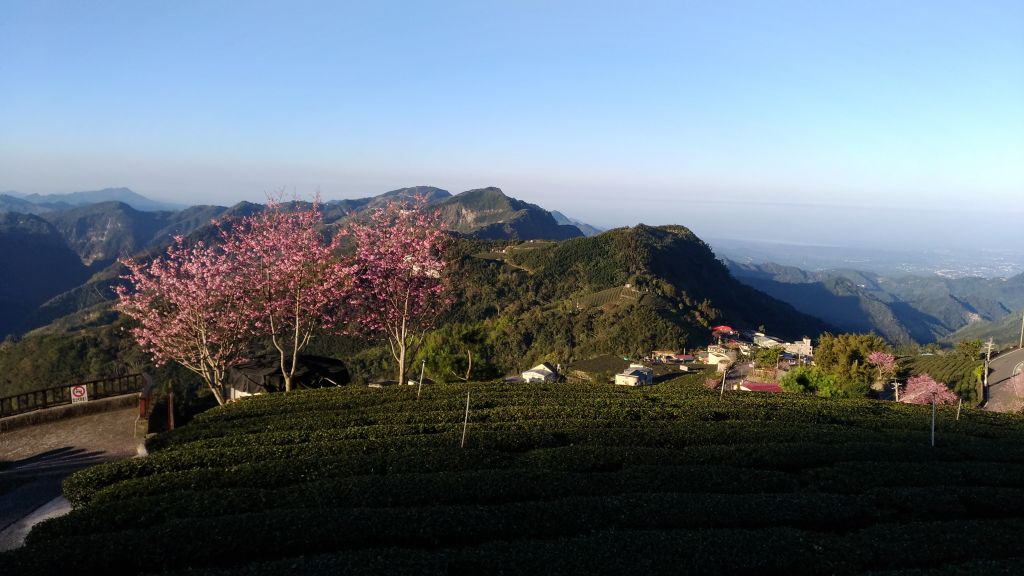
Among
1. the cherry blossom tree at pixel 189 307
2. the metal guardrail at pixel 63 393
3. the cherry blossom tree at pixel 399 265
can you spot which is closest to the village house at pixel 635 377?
the cherry blossom tree at pixel 399 265

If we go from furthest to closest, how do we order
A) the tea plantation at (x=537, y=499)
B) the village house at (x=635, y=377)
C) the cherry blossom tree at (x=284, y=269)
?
the village house at (x=635, y=377), the cherry blossom tree at (x=284, y=269), the tea plantation at (x=537, y=499)

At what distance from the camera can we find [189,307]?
18281 mm

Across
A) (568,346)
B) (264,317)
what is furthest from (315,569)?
(568,346)

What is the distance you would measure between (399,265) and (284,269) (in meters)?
3.94

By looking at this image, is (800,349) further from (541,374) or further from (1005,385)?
(541,374)

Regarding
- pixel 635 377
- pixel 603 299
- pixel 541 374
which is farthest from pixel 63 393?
pixel 603 299

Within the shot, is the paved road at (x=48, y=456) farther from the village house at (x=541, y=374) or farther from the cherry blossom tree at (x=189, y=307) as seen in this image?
the village house at (x=541, y=374)

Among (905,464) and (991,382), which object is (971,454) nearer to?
(905,464)

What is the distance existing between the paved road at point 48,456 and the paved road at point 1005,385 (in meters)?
43.3

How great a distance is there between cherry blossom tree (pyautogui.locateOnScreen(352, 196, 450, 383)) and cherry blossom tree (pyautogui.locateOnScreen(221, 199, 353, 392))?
0.91m

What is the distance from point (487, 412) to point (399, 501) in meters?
7.01

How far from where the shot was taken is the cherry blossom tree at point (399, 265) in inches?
773

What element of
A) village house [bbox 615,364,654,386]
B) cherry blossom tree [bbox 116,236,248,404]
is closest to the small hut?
cherry blossom tree [bbox 116,236,248,404]

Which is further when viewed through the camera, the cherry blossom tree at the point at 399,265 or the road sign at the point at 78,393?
the cherry blossom tree at the point at 399,265
